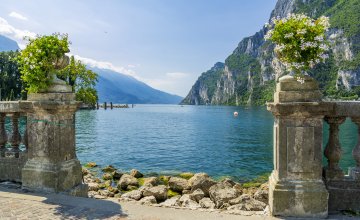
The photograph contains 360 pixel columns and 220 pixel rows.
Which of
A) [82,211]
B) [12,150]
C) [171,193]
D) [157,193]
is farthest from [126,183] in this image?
[82,211]

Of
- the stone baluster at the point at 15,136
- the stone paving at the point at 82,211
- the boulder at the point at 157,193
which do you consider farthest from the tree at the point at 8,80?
the stone paving at the point at 82,211

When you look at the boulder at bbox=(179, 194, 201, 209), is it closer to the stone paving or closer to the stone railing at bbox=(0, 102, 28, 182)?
the stone paving

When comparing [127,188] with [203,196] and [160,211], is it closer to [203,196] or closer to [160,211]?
[203,196]

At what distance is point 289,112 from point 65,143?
5.20 meters

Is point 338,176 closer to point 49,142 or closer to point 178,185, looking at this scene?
point 49,142

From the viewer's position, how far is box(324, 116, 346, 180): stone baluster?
638 centimetres

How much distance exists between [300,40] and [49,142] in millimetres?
5897

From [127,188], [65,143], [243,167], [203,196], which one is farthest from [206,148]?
[65,143]

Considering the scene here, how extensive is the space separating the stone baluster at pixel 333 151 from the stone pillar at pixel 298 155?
43 cm

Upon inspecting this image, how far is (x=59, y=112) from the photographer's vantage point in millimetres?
7617

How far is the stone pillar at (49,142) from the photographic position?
7.57m

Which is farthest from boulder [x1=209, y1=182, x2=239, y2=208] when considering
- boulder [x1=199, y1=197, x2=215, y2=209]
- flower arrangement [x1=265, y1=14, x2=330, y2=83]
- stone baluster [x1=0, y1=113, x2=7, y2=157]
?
stone baluster [x1=0, y1=113, x2=7, y2=157]

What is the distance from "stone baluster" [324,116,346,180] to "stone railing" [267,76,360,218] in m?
0.16

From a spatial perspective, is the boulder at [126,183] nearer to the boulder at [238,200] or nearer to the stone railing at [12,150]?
the boulder at [238,200]
